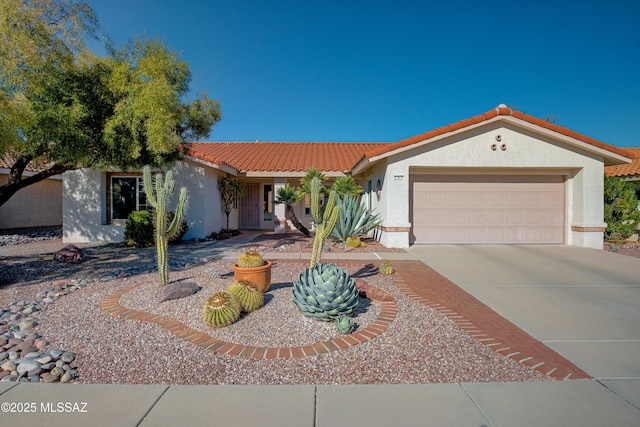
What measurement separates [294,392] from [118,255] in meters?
8.64

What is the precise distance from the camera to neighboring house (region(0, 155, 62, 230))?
54.0ft

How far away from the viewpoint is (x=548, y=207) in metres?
11.2

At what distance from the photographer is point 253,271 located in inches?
203

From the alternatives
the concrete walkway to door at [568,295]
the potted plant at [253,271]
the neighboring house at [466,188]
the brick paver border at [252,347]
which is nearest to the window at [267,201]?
the neighboring house at [466,188]

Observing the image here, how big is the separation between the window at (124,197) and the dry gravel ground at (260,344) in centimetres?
693

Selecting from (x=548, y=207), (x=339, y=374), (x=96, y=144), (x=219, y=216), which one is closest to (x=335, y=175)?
(x=219, y=216)

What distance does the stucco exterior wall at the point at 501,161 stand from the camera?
10.5 m

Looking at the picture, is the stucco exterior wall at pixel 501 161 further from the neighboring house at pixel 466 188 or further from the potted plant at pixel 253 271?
the potted plant at pixel 253 271

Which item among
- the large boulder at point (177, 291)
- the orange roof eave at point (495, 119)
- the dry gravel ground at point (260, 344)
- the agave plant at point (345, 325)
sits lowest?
the dry gravel ground at point (260, 344)

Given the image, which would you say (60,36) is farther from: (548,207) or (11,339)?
(548,207)

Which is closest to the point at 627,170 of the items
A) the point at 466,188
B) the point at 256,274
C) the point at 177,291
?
the point at 466,188

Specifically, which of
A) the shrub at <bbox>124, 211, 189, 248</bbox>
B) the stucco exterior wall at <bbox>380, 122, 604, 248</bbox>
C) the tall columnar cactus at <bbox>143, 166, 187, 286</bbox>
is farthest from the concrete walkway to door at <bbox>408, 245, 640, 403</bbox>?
the shrub at <bbox>124, 211, 189, 248</bbox>

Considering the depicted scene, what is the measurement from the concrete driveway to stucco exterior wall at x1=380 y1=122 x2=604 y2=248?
127 cm

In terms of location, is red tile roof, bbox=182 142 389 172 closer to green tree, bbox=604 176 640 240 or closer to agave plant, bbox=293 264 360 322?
agave plant, bbox=293 264 360 322
